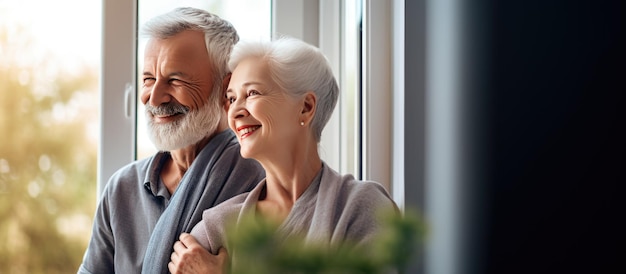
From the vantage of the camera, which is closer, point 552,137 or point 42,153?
point 552,137

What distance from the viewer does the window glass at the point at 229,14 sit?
6.07 feet

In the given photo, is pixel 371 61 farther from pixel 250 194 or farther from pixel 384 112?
pixel 250 194

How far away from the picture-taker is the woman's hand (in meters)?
1.35

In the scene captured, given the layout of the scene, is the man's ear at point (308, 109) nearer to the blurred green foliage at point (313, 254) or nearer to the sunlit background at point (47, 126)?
the blurred green foliage at point (313, 254)

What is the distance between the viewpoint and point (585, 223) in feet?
3.47

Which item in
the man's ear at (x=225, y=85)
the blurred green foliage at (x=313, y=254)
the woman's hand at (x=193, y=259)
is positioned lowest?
the woman's hand at (x=193, y=259)

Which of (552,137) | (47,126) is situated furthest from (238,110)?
(47,126)

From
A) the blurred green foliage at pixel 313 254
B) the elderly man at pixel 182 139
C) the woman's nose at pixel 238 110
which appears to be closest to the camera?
the blurred green foliage at pixel 313 254

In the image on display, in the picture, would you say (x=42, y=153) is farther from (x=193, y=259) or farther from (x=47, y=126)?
(x=193, y=259)

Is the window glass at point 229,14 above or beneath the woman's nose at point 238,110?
above

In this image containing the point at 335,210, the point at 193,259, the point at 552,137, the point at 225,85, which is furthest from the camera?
the point at 225,85

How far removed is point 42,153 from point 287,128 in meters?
0.90

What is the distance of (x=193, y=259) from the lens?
4.50 ft

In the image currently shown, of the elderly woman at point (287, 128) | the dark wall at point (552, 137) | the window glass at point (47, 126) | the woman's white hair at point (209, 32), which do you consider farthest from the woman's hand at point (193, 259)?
the window glass at point (47, 126)
